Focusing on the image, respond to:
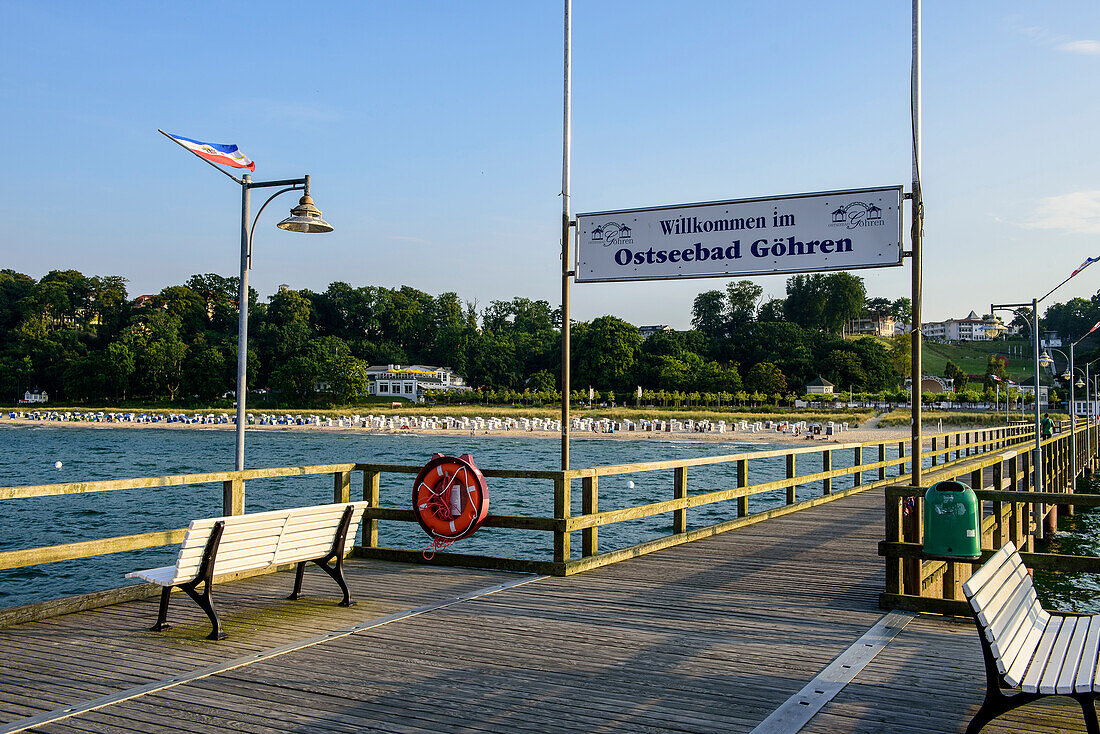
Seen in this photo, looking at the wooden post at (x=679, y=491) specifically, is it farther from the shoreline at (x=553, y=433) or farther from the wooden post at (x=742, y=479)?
the shoreline at (x=553, y=433)

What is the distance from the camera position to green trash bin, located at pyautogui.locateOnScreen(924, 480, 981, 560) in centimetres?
618

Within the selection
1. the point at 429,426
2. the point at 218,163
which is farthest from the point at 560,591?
the point at 429,426

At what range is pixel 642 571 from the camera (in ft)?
27.9

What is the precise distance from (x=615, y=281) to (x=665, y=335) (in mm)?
107767

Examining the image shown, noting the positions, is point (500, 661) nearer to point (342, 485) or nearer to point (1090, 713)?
point (1090, 713)

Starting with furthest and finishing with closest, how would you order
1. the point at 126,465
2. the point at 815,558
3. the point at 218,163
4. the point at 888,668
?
the point at 126,465 < the point at 218,163 < the point at 815,558 < the point at 888,668

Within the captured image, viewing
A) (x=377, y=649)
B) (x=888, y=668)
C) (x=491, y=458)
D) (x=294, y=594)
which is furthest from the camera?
(x=491, y=458)

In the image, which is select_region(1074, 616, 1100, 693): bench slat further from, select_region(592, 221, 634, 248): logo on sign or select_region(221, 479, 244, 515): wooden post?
select_region(221, 479, 244, 515): wooden post

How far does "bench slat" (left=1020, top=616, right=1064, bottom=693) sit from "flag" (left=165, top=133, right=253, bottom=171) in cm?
935

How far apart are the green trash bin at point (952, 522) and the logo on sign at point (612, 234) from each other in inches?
142

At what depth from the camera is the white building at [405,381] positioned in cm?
12075

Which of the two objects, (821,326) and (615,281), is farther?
(821,326)

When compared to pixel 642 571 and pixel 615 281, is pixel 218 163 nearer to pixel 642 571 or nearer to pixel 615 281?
pixel 615 281

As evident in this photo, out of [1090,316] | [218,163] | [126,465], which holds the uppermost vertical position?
[1090,316]
